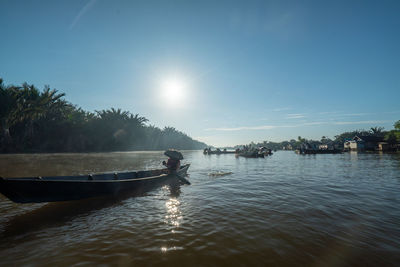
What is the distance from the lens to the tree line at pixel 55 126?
37594mm

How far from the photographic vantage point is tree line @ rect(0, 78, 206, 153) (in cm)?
3759

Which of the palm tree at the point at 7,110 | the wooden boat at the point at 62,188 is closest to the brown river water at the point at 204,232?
the wooden boat at the point at 62,188

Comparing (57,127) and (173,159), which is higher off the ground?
(57,127)

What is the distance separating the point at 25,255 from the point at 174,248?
301 cm

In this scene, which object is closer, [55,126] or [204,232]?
[204,232]

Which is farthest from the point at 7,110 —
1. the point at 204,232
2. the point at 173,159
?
the point at 204,232

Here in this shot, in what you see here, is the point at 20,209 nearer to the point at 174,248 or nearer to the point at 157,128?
the point at 174,248

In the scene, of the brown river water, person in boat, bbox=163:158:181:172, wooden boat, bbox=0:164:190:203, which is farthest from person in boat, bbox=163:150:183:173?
the brown river water

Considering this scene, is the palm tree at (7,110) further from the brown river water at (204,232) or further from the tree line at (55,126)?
the brown river water at (204,232)

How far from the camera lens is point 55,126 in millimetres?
49469

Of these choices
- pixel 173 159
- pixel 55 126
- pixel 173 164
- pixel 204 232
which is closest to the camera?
pixel 204 232

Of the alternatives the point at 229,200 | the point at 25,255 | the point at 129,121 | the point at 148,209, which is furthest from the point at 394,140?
the point at 129,121

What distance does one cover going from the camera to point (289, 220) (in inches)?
195

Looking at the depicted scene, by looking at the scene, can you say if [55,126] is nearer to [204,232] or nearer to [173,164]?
[173,164]
